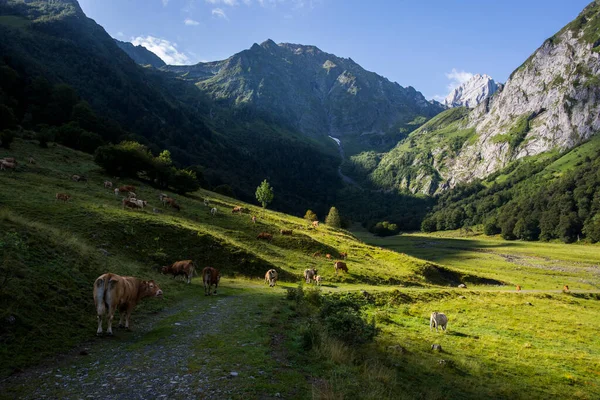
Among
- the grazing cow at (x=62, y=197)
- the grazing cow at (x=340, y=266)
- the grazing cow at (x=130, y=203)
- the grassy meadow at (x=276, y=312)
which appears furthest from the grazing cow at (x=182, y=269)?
the grazing cow at (x=340, y=266)

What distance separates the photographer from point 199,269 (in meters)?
33.5

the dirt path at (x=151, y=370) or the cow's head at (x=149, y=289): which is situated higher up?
the cow's head at (x=149, y=289)

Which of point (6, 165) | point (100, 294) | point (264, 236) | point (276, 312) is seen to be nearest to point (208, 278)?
point (276, 312)

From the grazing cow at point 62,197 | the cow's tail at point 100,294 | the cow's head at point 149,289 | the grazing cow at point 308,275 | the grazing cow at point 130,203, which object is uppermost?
the grazing cow at point 130,203

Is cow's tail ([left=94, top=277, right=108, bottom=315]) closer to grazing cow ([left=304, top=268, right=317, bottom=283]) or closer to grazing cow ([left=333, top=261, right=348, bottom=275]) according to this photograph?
grazing cow ([left=304, top=268, right=317, bottom=283])

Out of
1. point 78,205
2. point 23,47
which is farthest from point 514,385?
point 23,47

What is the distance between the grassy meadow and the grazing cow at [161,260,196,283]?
994 mm

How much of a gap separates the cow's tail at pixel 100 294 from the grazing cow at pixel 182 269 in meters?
14.9

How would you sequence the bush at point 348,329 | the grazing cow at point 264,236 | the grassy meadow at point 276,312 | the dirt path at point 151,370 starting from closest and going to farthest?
the dirt path at point 151,370
the grassy meadow at point 276,312
the bush at point 348,329
the grazing cow at point 264,236

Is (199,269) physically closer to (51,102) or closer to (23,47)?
(51,102)

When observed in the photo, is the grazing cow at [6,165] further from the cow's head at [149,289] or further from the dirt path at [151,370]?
the dirt path at [151,370]

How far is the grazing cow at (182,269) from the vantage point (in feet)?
89.3

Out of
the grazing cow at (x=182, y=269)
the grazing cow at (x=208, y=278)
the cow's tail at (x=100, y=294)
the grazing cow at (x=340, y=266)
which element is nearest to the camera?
the cow's tail at (x=100, y=294)

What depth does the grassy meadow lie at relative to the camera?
438 inches
